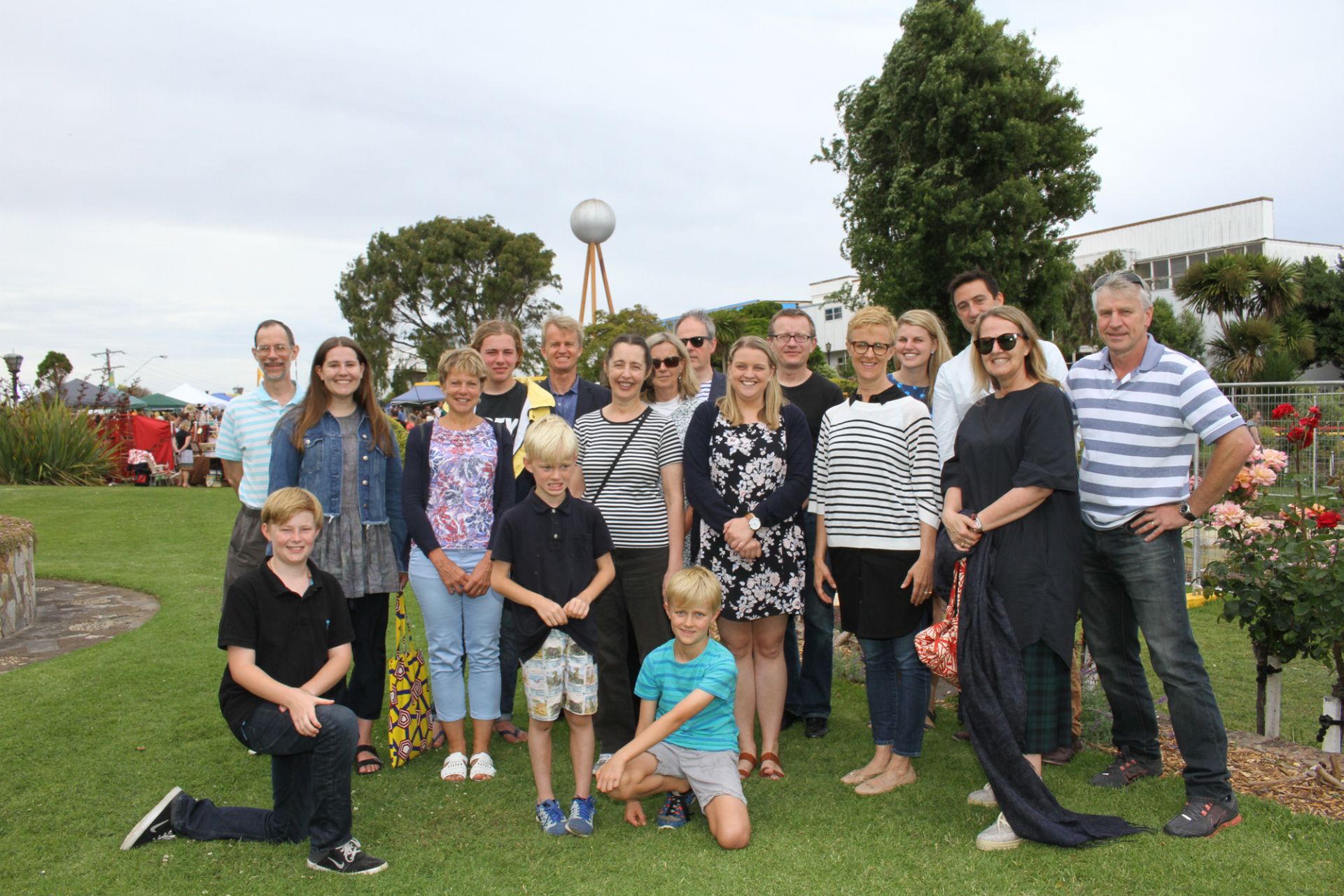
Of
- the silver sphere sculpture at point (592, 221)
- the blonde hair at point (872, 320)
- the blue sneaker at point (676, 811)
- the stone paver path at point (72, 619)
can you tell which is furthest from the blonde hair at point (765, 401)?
the silver sphere sculpture at point (592, 221)

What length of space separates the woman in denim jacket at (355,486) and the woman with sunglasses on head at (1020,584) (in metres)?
2.71

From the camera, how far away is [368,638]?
4543mm

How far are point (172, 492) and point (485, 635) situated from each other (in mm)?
15498

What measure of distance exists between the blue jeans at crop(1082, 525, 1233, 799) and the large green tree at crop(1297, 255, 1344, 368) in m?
35.9

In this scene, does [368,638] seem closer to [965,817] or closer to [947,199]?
[965,817]

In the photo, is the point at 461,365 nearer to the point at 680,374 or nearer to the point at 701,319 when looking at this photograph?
the point at 680,374

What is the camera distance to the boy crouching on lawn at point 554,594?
3.78m

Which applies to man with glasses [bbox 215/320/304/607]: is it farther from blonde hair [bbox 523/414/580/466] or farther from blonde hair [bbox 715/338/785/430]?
blonde hair [bbox 715/338/785/430]

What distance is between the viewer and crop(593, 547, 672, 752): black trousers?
4273 millimetres

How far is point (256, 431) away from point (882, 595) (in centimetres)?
322

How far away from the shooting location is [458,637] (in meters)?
4.45

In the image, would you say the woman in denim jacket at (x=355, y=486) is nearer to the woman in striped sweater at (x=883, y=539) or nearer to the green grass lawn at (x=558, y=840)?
the green grass lawn at (x=558, y=840)

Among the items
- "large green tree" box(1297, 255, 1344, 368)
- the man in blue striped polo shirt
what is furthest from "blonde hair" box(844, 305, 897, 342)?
"large green tree" box(1297, 255, 1344, 368)

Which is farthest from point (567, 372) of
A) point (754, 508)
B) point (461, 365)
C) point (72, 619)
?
point (72, 619)
